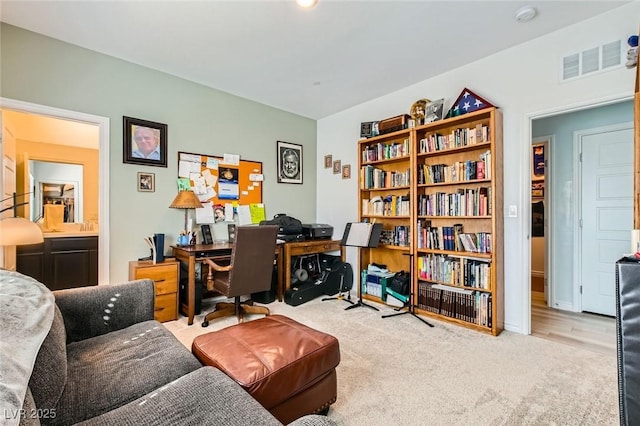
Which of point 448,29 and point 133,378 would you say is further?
point 448,29

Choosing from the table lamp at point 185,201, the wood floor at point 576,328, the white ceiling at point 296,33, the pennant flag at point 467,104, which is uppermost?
the white ceiling at point 296,33

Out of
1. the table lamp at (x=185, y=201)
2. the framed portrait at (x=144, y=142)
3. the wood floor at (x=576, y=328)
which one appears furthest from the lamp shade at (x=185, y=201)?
the wood floor at (x=576, y=328)

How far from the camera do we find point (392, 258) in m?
3.76

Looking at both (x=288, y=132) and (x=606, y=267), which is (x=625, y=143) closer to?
(x=606, y=267)

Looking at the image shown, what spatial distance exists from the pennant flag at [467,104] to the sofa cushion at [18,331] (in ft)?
10.9

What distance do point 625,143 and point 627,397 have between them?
3.30m

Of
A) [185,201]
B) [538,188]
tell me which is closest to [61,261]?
[185,201]

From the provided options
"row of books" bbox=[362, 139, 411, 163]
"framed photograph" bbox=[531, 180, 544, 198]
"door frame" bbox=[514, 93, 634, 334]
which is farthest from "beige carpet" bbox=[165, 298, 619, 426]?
"framed photograph" bbox=[531, 180, 544, 198]

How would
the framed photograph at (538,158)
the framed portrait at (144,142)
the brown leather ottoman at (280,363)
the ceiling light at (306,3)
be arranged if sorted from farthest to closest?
the framed photograph at (538,158) < the framed portrait at (144,142) < the ceiling light at (306,3) < the brown leather ottoman at (280,363)

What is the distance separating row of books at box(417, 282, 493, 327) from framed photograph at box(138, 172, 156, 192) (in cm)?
307

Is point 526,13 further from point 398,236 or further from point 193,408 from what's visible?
point 193,408

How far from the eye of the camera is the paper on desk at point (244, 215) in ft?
12.6

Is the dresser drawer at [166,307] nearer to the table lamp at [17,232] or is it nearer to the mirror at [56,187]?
the table lamp at [17,232]

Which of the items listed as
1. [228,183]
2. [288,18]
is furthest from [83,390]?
[228,183]
